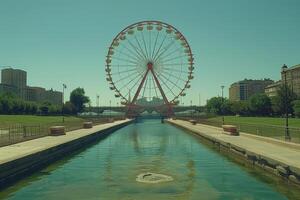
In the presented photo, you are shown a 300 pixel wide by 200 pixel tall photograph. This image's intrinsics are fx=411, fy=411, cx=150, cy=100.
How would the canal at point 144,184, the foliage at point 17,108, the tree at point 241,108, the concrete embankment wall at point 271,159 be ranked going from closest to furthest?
1. the canal at point 144,184
2. the concrete embankment wall at point 271,159
3. the foliage at point 17,108
4. the tree at point 241,108

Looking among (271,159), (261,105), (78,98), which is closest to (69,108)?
(78,98)

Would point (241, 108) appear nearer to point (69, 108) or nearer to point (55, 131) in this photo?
point (69, 108)

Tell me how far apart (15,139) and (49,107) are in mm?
134219

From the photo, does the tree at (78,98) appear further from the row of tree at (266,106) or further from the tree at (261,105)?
the tree at (261,105)

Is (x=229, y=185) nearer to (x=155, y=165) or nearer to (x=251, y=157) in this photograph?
(x=251, y=157)

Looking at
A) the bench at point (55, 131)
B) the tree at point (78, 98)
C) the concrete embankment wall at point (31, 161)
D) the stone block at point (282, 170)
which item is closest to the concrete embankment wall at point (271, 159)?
the stone block at point (282, 170)

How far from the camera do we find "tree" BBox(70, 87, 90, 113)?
179 metres

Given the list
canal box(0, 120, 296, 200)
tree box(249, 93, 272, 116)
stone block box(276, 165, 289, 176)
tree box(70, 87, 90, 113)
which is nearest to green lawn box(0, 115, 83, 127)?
canal box(0, 120, 296, 200)

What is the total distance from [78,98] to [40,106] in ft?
55.5

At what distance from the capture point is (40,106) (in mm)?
170875

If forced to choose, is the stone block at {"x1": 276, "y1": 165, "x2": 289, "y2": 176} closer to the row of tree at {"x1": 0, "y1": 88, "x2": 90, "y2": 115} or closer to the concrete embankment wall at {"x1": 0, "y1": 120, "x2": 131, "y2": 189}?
the concrete embankment wall at {"x1": 0, "y1": 120, "x2": 131, "y2": 189}

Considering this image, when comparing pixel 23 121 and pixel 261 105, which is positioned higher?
pixel 261 105

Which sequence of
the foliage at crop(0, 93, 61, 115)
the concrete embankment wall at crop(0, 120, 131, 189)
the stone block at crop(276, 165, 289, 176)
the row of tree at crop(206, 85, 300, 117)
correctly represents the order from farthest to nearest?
the foliage at crop(0, 93, 61, 115) < the row of tree at crop(206, 85, 300, 117) < the concrete embankment wall at crop(0, 120, 131, 189) < the stone block at crop(276, 165, 289, 176)

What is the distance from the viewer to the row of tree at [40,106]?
12988 cm
